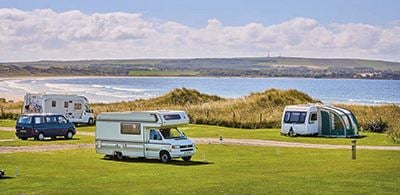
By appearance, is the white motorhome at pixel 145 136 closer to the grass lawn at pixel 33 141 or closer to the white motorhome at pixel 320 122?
the grass lawn at pixel 33 141

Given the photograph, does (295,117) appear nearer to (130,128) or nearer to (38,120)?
(38,120)

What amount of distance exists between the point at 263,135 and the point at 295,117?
2.36m

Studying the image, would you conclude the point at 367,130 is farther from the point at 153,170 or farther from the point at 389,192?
the point at 389,192

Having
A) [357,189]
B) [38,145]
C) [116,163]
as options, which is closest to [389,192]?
[357,189]

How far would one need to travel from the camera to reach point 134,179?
2625cm

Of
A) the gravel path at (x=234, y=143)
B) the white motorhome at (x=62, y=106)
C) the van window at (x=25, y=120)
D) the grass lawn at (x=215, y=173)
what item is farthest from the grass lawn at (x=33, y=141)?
the white motorhome at (x=62, y=106)

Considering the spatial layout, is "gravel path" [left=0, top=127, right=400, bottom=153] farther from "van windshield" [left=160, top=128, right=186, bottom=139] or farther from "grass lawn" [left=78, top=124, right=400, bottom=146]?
"van windshield" [left=160, top=128, right=186, bottom=139]

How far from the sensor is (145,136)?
107 ft

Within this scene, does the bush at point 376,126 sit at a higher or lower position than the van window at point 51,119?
lower

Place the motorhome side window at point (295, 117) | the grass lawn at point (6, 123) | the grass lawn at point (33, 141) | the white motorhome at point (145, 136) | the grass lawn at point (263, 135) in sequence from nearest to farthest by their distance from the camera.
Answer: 1. the white motorhome at point (145, 136)
2. the grass lawn at point (33, 141)
3. the grass lawn at point (263, 135)
4. the motorhome side window at point (295, 117)
5. the grass lawn at point (6, 123)

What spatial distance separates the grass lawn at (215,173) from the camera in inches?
926

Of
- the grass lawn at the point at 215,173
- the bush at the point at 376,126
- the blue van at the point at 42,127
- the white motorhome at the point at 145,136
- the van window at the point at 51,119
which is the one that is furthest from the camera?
the bush at the point at 376,126

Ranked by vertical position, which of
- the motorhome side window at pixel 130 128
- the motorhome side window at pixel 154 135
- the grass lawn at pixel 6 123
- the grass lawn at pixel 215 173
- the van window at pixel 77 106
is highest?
the van window at pixel 77 106

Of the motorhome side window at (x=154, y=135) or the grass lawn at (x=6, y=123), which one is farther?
the grass lawn at (x=6, y=123)
